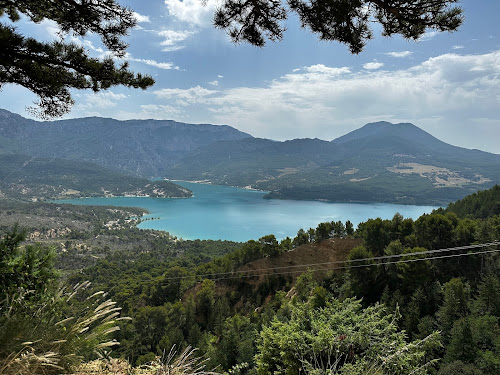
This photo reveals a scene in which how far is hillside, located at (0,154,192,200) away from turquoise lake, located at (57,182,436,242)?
12.7 m

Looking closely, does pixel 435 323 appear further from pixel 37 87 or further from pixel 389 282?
pixel 37 87

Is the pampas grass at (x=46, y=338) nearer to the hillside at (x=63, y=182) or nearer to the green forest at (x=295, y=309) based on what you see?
the green forest at (x=295, y=309)

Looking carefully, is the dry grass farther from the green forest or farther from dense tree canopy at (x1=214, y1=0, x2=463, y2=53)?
dense tree canopy at (x1=214, y1=0, x2=463, y2=53)

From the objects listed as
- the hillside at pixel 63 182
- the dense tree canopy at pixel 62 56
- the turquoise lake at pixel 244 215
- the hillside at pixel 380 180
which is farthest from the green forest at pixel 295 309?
the hillside at pixel 63 182

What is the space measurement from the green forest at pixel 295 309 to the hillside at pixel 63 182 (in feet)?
329

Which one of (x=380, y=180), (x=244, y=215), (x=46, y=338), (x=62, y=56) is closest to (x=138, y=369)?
(x=46, y=338)

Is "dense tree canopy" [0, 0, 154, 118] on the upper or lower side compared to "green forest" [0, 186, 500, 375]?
upper

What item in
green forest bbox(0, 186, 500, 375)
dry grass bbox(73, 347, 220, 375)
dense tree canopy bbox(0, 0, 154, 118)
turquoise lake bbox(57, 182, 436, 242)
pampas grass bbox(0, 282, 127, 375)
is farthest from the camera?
turquoise lake bbox(57, 182, 436, 242)

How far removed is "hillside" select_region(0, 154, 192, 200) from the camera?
125 m

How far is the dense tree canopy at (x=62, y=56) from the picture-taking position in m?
3.29

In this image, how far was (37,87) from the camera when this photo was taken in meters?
3.62

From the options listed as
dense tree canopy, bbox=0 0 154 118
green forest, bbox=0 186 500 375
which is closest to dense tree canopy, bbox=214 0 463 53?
dense tree canopy, bbox=0 0 154 118

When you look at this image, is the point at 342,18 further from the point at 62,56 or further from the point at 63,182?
the point at 63,182

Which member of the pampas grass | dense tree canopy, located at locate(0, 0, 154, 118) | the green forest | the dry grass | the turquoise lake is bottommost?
the turquoise lake
